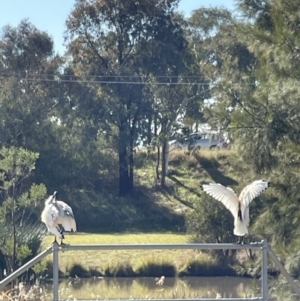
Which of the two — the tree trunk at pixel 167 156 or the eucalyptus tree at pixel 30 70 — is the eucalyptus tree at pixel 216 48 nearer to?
the tree trunk at pixel 167 156

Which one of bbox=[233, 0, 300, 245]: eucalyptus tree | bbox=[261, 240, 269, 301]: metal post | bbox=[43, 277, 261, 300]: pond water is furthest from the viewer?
bbox=[43, 277, 261, 300]: pond water

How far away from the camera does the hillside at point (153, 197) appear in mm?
29000

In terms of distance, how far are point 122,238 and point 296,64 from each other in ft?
50.4

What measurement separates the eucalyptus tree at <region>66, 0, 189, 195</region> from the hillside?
0.90 meters

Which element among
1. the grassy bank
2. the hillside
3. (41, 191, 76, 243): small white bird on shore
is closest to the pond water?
the grassy bank

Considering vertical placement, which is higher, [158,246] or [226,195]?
[226,195]

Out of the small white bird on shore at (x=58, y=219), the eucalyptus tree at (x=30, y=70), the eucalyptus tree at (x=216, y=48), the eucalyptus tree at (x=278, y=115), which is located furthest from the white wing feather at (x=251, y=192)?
the eucalyptus tree at (x=30, y=70)

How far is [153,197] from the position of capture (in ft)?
103

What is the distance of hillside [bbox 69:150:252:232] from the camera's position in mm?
29000

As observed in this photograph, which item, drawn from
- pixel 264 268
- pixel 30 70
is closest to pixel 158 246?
pixel 264 268

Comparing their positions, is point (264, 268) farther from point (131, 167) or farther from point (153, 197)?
point (131, 167)

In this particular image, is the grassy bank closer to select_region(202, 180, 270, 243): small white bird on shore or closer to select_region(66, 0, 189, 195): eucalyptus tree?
select_region(66, 0, 189, 195): eucalyptus tree

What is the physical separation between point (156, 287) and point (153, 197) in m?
13.2

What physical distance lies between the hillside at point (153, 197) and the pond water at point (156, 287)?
751 cm
